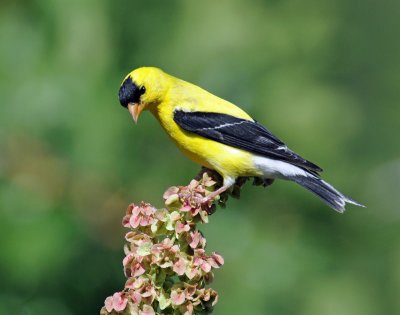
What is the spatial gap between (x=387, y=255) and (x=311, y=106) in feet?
2.82

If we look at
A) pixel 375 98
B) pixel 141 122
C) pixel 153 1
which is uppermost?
pixel 375 98

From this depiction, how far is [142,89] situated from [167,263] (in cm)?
157

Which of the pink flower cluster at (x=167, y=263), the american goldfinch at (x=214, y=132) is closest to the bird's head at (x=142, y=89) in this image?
the american goldfinch at (x=214, y=132)

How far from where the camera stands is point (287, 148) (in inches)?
157

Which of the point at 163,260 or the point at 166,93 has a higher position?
the point at 166,93

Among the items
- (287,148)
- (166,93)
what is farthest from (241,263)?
(166,93)

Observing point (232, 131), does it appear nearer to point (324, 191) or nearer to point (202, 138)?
point (202, 138)

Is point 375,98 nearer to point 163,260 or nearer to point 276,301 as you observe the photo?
point 276,301

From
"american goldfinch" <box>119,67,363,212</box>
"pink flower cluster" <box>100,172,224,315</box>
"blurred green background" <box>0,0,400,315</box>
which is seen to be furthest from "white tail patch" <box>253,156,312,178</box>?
"pink flower cluster" <box>100,172,224,315</box>

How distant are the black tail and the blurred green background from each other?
0.63 ft

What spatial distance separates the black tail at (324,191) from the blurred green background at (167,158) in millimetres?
191

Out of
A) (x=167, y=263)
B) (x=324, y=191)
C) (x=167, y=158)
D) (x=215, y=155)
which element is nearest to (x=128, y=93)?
(x=167, y=158)

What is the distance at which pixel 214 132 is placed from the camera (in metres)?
4.12

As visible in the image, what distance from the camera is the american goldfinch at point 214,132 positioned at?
3932mm
